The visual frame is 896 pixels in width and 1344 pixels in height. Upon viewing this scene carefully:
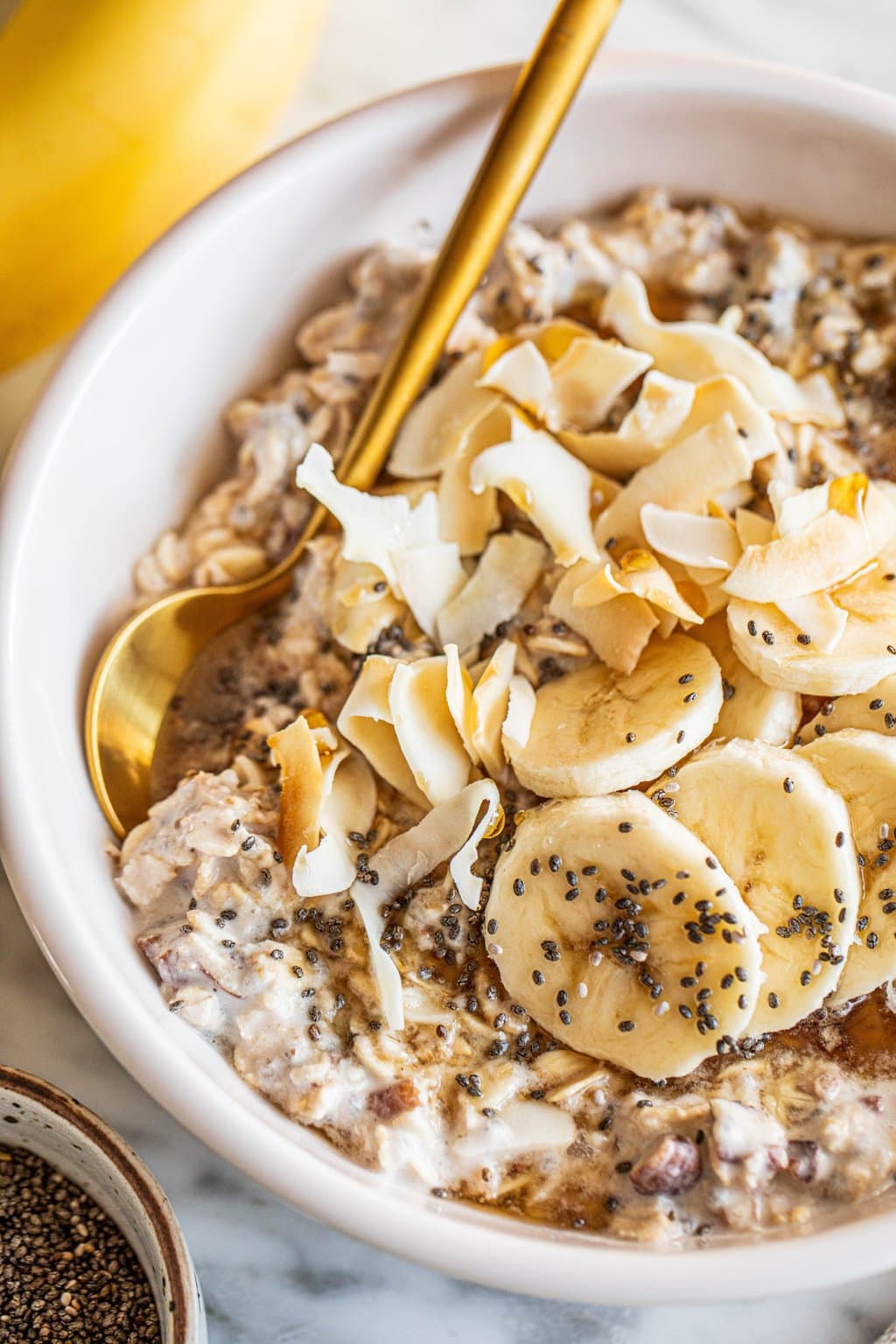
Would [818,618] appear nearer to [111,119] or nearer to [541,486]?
[541,486]

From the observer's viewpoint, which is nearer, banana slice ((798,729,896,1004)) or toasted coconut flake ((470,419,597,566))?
banana slice ((798,729,896,1004))

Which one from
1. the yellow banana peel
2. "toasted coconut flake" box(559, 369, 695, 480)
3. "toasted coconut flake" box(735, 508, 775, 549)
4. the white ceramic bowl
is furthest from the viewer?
the yellow banana peel

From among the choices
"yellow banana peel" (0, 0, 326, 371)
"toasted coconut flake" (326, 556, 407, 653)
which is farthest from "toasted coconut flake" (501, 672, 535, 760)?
"yellow banana peel" (0, 0, 326, 371)

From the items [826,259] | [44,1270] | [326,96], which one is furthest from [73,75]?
[44,1270]

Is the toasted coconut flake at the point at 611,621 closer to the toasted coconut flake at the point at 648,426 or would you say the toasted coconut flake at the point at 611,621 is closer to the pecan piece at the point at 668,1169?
the toasted coconut flake at the point at 648,426

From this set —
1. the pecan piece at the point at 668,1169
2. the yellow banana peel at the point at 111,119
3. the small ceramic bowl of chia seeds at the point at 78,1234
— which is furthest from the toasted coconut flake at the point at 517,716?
the yellow banana peel at the point at 111,119

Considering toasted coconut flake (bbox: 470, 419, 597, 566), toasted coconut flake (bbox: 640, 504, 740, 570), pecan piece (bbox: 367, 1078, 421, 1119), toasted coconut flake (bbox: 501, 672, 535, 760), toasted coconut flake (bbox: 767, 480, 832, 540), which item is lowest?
pecan piece (bbox: 367, 1078, 421, 1119)

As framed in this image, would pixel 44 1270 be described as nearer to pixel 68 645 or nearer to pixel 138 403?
pixel 68 645

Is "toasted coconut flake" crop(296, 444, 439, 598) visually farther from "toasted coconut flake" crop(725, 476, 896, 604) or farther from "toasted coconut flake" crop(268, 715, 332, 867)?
"toasted coconut flake" crop(725, 476, 896, 604)
